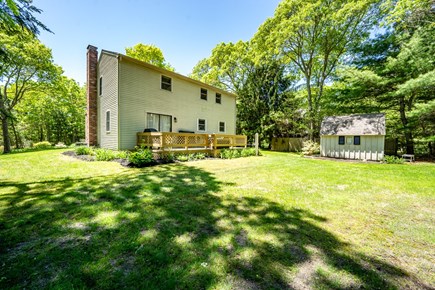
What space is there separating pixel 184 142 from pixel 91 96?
315 inches

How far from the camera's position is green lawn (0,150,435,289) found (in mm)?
1918

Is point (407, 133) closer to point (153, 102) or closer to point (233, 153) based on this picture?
point (233, 153)

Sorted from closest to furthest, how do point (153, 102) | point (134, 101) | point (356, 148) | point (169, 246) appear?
point (169, 246)
point (134, 101)
point (153, 102)
point (356, 148)

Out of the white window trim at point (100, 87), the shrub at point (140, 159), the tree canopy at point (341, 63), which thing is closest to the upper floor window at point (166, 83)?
the white window trim at point (100, 87)

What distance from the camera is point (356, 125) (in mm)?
12875

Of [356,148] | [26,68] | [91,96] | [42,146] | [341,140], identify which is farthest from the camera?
[42,146]

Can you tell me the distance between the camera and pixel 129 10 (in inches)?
410

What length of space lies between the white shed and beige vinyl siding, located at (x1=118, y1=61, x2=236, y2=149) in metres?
9.01

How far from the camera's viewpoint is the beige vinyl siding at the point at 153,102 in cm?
1080

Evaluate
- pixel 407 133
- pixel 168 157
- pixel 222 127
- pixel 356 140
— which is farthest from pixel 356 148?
pixel 168 157

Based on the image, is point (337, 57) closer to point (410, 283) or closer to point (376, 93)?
point (376, 93)

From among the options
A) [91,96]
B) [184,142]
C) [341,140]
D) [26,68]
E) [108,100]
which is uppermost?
[26,68]

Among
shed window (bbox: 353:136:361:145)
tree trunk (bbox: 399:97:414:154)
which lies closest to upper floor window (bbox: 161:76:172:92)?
shed window (bbox: 353:136:361:145)

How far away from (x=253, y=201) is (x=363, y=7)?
1791 centimetres
